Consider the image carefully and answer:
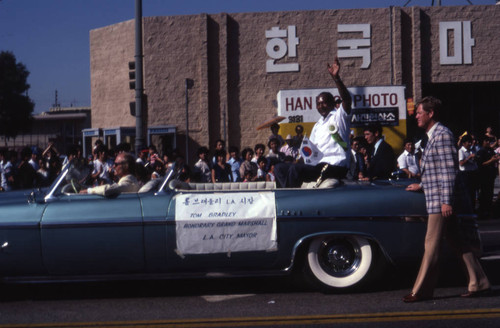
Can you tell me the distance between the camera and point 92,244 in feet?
17.9

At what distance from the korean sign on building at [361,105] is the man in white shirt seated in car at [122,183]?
1047cm

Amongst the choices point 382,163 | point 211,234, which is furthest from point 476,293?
point 382,163

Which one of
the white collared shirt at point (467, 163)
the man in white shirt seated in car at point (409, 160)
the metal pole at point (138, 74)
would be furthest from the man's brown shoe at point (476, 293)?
the metal pole at point (138, 74)

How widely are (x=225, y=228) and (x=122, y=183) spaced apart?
113 centimetres

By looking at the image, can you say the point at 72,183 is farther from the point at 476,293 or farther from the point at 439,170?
the point at 476,293

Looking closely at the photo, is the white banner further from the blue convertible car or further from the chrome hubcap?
the chrome hubcap

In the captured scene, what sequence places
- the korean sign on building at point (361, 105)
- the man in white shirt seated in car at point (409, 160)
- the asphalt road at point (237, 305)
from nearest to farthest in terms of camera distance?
the asphalt road at point (237, 305)
the man in white shirt seated in car at point (409, 160)
the korean sign on building at point (361, 105)

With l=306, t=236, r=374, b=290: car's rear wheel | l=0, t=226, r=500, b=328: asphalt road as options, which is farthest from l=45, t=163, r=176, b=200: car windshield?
l=306, t=236, r=374, b=290: car's rear wheel

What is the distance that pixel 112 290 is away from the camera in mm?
6094

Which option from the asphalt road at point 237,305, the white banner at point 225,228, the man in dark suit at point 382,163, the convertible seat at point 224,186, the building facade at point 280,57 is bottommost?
the asphalt road at point 237,305

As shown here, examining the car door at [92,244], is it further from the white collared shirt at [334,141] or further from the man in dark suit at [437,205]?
the man in dark suit at [437,205]

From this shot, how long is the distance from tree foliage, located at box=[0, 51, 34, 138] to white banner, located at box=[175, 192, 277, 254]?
4306 centimetres

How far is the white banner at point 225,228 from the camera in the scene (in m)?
5.48

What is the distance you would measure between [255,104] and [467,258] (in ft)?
61.0
